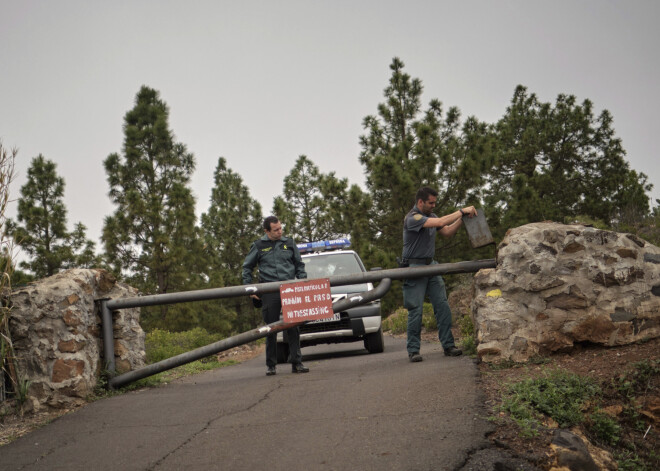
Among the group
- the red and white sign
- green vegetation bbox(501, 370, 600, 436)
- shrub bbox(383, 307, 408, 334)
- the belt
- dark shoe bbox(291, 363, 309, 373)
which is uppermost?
the belt

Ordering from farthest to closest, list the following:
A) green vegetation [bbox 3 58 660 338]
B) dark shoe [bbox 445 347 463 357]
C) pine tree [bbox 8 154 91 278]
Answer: pine tree [bbox 8 154 91 278] < green vegetation [bbox 3 58 660 338] < dark shoe [bbox 445 347 463 357]

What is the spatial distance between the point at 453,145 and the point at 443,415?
16.2m

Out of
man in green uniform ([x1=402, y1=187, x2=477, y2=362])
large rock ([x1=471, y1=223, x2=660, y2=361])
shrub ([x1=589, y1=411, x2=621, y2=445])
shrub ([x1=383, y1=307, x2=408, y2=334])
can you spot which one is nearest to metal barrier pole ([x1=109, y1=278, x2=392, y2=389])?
man in green uniform ([x1=402, y1=187, x2=477, y2=362])

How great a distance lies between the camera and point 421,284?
7648 millimetres

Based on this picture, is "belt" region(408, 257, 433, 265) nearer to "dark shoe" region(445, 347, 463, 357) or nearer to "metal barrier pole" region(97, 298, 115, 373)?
"dark shoe" region(445, 347, 463, 357)

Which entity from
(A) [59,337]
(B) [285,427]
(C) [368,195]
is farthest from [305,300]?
(C) [368,195]

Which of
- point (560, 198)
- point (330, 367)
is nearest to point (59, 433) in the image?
point (330, 367)

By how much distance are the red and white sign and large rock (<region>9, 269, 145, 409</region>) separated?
221 cm

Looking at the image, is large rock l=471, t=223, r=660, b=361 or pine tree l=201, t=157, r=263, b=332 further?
pine tree l=201, t=157, r=263, b=332

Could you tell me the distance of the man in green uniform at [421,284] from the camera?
297 inches

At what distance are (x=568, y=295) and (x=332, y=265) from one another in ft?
16.8

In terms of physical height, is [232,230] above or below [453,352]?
above

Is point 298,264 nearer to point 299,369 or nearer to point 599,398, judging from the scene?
point 299,369

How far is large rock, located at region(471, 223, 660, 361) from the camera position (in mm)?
6176
